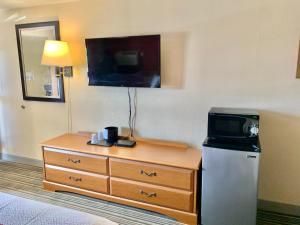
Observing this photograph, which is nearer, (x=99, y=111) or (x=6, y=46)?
(x=99, y=111)

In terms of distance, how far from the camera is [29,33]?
3225mm

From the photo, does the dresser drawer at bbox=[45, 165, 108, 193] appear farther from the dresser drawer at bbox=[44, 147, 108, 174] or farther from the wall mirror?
the wall mirror

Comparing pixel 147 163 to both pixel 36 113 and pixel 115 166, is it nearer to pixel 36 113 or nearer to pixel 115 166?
pixel 115 166

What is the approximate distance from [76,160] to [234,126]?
168 cm

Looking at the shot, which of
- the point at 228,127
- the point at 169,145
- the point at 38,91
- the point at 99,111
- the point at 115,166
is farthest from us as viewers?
the point at 38,91

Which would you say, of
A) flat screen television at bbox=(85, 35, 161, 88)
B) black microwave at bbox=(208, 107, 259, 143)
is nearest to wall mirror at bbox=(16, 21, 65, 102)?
flat screen television at bbox=(85, 35, 161, 88)

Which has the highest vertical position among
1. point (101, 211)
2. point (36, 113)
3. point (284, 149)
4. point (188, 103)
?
point (188, 103)

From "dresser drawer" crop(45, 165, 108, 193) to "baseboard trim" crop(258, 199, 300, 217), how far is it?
1646 mm

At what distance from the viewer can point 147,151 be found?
251 cm

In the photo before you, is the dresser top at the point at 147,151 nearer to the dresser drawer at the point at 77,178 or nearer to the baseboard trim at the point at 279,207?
the dresser drawer at the point at 77,178

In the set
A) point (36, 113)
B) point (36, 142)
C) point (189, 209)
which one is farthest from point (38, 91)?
point (189, 209)

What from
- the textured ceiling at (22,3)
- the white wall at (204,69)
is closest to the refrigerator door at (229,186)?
the white wall at (204,69)

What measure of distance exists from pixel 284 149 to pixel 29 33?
133 inches

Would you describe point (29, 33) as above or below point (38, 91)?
above
